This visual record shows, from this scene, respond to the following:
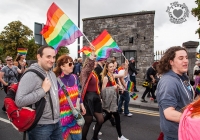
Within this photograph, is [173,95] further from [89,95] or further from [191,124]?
[89,95]

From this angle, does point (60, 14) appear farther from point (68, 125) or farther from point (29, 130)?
point (29, 130)

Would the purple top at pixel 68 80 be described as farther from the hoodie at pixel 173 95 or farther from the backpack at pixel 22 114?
the hoodie at pixel 173 95

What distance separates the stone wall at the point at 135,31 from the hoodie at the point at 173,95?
36.8ft

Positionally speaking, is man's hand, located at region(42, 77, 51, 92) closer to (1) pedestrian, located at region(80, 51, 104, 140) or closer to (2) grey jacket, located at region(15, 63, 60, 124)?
(2) grey jacket, located at region(15, 63, 60, 124)

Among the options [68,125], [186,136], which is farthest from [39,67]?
[186,136]

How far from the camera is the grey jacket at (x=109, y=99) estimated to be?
4.18 meters

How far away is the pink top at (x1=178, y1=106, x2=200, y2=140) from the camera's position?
94 centimetres

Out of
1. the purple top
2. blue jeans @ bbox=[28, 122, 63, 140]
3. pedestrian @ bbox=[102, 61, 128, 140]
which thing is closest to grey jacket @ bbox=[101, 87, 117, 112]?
pedestrian @ bbox=[102, 61, 128, 140]

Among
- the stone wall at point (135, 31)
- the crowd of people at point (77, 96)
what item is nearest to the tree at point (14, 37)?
the stone wall at point (135, 31)

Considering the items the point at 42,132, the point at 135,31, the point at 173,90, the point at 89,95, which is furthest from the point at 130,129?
the point at 135,31

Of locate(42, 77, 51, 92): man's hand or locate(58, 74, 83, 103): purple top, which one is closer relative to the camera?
locate(42, 77, 51, 92): man's hand

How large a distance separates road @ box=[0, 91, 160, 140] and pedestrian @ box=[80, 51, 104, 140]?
0.80m

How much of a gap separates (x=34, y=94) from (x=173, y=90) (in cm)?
140

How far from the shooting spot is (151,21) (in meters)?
12.9
